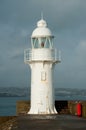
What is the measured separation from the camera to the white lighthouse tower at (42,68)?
21.5 metres

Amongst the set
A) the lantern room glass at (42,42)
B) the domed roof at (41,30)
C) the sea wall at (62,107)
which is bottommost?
the sea wall at (62,107)

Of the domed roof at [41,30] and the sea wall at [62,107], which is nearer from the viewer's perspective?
the domed roof at [41,30]

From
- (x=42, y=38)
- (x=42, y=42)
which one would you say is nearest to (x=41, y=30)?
(x=42, y=38)

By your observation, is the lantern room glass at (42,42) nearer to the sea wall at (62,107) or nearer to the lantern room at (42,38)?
the lantern room at (42,38)

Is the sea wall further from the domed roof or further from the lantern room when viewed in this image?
the domed roof

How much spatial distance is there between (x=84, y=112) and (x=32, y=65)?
377 cm

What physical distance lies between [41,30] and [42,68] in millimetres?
2054

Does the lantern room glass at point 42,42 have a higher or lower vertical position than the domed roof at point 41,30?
lower

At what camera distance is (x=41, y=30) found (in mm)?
21578

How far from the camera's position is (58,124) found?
15594 millimetres

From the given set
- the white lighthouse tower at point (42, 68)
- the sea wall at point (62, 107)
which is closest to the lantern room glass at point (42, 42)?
the white lighthouse tower at point (42, 68)

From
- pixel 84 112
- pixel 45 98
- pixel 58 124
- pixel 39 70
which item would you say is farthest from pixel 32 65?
pixel 58 124

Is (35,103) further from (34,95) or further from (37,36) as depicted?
(37,36)

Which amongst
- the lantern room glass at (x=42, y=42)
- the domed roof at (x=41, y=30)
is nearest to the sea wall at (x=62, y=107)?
the lantern room glass at (x=42, y=42)
